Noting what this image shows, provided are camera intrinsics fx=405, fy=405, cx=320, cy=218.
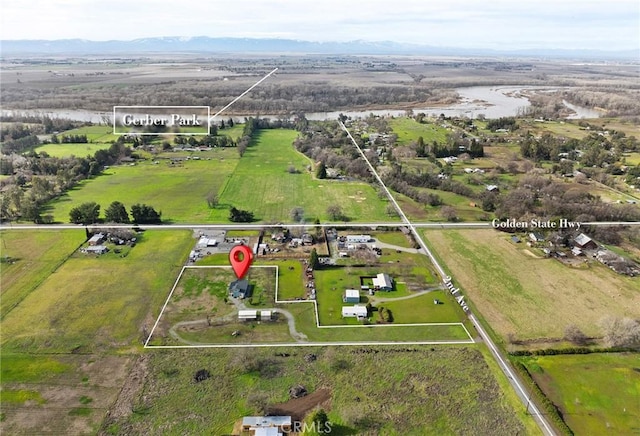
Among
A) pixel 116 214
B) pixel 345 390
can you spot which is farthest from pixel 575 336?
pixel 116 214

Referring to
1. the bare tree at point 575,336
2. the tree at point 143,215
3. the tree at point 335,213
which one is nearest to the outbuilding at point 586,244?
the bare tree at point 575,336

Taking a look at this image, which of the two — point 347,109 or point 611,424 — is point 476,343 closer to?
point 611,424

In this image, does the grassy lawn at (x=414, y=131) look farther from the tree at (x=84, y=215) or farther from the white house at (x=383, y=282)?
the tree at (x=84, y=215)

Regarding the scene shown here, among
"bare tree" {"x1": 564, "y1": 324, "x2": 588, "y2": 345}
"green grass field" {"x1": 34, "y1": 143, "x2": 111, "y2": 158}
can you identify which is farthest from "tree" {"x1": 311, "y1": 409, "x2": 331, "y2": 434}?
"green grass field" {"x1": 34, "y1": 143, "x2": 111, "y2": 158}

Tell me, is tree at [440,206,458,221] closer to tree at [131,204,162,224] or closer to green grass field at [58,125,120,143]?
tree at [131,204,162,224]

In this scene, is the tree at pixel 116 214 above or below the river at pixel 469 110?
below
